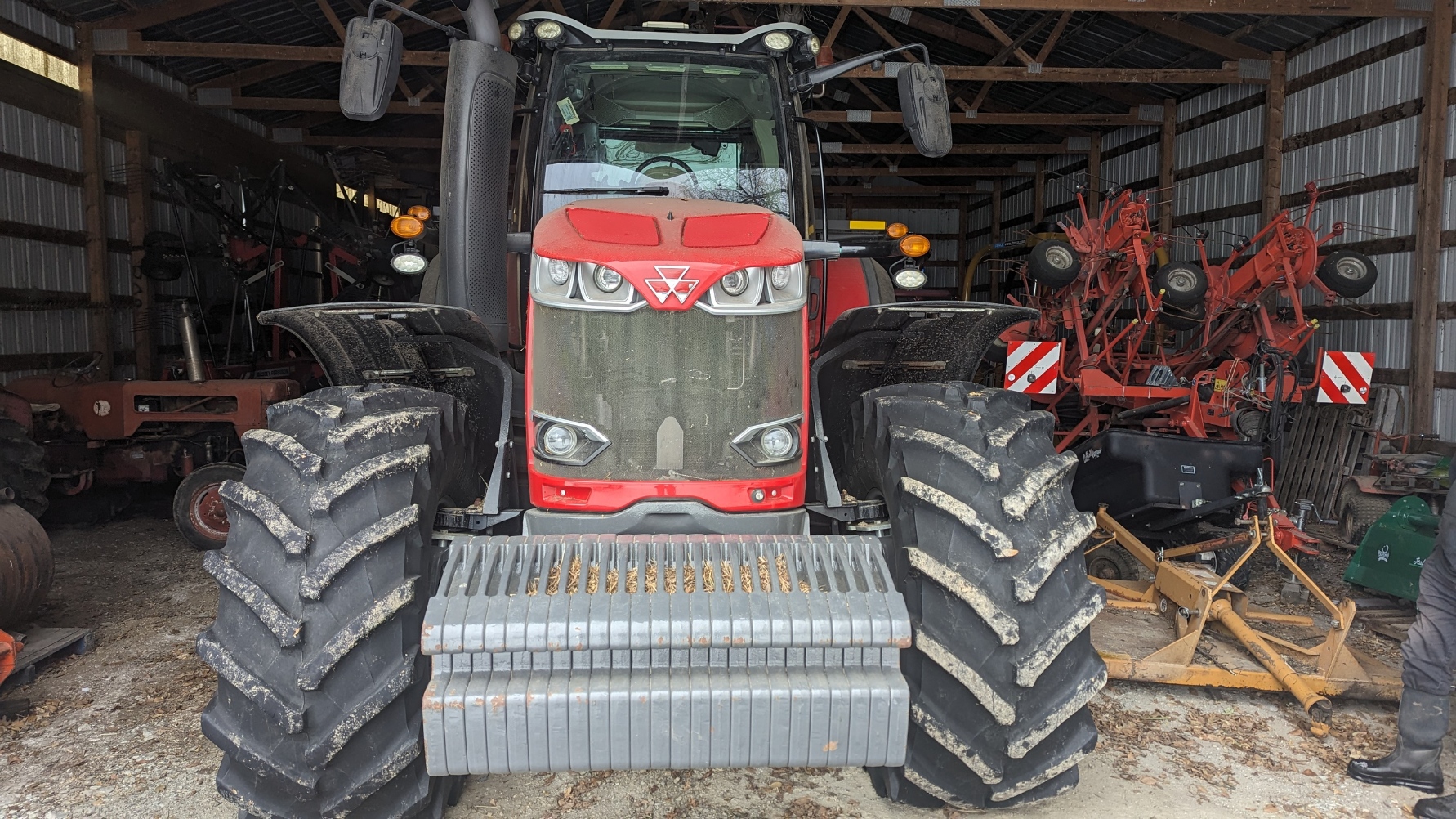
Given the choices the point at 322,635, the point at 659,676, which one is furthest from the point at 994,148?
the point at 322,635

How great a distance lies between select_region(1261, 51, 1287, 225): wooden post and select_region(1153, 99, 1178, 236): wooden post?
7.04 feet

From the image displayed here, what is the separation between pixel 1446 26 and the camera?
7.75 m

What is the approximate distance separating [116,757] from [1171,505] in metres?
4.83

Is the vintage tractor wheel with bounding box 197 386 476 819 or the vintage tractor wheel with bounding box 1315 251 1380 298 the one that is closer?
the vintage tractor wheel with bounding box 197 386 476 819

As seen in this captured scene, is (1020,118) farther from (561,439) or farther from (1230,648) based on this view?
(561,439)

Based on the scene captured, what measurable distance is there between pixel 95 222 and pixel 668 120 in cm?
823

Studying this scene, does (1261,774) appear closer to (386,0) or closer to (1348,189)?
(386,0)

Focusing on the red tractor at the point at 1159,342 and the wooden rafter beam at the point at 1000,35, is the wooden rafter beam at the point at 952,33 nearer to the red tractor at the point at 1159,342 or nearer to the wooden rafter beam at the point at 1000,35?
the wooden rafter beam at the point at 1000,35

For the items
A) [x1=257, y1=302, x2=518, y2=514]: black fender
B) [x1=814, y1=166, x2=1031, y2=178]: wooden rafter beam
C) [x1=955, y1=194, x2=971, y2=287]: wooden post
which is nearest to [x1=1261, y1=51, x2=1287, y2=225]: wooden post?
[x1=814, y1=166, x2=1031, y2=178]: wooden rafter beam

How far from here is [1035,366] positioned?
300 inches

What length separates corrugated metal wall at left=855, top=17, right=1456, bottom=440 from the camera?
821 cm

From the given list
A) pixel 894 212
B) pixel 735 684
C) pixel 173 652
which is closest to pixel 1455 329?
pixel 735 684

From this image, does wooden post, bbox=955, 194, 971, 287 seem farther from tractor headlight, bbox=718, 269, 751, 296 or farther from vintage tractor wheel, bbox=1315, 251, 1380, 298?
tractor headlight, bbox=718, 269, 751, 296

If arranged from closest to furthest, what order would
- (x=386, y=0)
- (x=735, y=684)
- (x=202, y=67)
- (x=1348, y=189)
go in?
(x=735, y=684), (x=386, y=0), (x=1348, y=189), (x=202, y=67)
